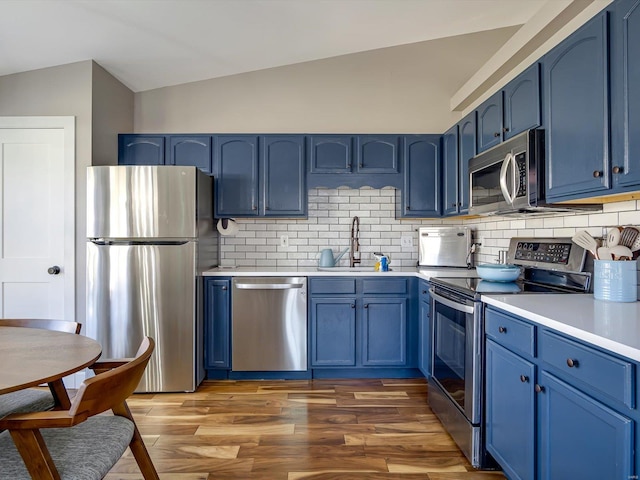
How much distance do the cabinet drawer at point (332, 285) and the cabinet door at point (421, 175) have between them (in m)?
0.83

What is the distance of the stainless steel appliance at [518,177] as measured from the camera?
6.56 feet

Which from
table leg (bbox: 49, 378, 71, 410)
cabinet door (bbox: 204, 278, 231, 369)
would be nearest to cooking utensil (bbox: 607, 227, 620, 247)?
table leg (bbox: 49, 378, 71, 410)

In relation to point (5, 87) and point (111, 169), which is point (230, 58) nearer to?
point (111, 169)

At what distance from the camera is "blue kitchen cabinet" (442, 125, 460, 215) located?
312 centimetres

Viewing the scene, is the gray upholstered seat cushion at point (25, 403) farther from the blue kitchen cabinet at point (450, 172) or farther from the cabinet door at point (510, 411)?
the blue kitchen cabinet at point (450, 172)

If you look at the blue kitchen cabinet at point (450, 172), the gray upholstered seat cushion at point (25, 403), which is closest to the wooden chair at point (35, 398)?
the gray upholstered seat cushion at point (25, 403)

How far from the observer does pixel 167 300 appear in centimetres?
288

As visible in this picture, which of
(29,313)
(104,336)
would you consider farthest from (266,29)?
(29,313)

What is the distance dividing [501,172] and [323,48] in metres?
2.06

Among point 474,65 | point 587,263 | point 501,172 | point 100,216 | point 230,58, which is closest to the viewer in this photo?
point 587,263

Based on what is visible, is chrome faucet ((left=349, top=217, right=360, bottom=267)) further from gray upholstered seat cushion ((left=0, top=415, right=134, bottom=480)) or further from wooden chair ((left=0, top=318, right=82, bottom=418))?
gray upholstered seat cushion ((left=0, top=415, right=134, bottom=480))

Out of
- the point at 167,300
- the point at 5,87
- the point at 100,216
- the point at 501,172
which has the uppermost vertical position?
the point at 5,87

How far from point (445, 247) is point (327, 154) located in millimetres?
1330

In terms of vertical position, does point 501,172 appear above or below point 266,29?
below
